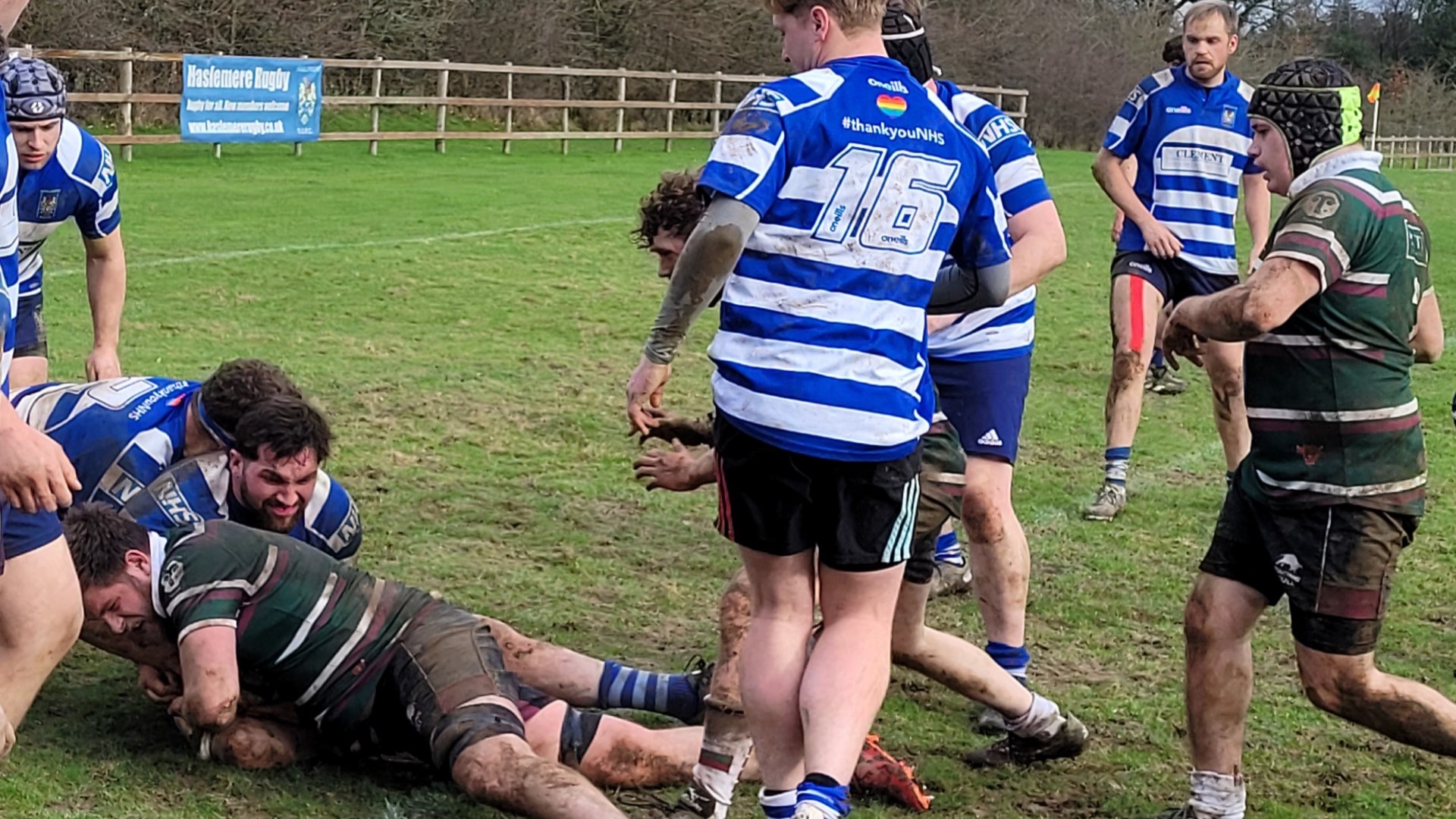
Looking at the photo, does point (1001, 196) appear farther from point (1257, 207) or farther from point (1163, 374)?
point (1163, 374)

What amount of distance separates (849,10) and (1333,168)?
126 cm

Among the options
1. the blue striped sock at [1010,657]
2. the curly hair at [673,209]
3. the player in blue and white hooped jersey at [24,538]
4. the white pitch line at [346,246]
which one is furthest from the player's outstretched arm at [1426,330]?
the white pitch line at [346,246]

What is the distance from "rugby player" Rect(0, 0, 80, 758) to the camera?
11.1ft

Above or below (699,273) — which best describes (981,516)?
below

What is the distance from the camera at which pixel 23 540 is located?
3.92 metres

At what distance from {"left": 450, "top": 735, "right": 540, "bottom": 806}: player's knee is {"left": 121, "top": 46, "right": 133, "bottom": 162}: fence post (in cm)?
1977

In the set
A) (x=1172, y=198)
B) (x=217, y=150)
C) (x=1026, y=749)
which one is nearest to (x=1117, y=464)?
(x=1172, y=198)

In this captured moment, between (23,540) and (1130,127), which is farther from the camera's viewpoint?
(1130,127)

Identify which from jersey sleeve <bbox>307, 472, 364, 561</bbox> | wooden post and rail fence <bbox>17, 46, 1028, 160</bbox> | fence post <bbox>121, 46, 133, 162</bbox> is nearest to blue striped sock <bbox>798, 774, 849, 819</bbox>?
jersey sleeve <bbox>307, 472, 364, 561</bbox>

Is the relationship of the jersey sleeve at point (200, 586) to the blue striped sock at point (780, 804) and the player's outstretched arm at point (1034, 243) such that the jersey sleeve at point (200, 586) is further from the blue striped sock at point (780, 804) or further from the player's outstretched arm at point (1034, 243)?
the player's outstretched arm at point (1034, 243)

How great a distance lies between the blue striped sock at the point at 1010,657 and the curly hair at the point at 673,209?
5.00ft

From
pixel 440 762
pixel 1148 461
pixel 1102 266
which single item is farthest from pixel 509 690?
pixel 1102 266

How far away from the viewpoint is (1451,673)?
561 cm

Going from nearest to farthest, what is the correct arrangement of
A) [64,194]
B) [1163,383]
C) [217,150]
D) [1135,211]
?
1. [64,194]
2. [1135,211]
3. [1163,383]
4. [217,150]
